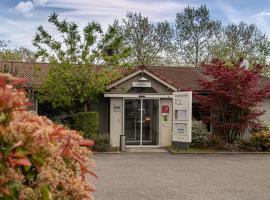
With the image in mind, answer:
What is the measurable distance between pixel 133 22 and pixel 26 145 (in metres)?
40.3

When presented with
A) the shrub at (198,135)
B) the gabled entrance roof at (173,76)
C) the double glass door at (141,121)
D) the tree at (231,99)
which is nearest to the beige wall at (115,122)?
the double glass door at (141,121)

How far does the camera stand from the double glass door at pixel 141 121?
21844 millimetres

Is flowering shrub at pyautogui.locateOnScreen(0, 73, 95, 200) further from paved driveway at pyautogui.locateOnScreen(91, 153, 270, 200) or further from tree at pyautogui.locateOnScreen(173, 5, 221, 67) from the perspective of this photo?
tree at pyautogui.locateOnScreen(173, 5, 221, 67)

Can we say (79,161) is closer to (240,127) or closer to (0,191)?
(0,191)

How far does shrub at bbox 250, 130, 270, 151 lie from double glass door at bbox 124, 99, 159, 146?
181 inches

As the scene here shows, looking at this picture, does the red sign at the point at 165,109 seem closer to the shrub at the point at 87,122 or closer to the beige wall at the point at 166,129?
the beige wall at the point at 166,129

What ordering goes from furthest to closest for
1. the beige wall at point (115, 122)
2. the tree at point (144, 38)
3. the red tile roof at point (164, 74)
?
the tree at point (144, 38)
the red tile roof at point (164, 74)
the beige wall at point (115, 122)

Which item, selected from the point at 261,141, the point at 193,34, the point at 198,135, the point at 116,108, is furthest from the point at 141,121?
the point at 193,34

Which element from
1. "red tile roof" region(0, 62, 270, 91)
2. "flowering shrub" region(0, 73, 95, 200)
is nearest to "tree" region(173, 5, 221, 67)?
"red tile roof" region(0, 62, 270, 91)

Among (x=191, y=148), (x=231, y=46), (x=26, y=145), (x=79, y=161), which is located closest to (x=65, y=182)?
(x=79, y=161)

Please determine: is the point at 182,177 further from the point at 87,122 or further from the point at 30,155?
the point at 30,155

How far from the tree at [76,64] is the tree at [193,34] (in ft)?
73.9

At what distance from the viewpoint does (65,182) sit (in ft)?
10.1

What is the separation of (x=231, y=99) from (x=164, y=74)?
21.6ft
